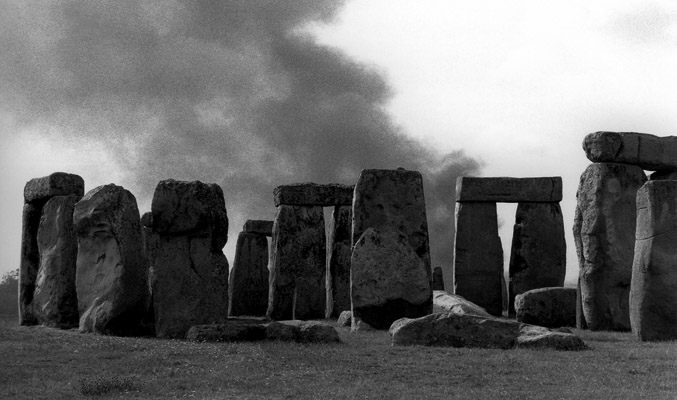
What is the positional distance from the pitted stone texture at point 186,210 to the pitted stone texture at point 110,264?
1549 mm

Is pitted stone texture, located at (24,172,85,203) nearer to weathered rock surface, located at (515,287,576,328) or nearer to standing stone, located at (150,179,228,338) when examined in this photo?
standing stone, located at (150,179,228,338)

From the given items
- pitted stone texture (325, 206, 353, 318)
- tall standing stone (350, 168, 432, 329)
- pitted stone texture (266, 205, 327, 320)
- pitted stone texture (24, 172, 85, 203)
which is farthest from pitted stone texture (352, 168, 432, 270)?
pitted stone texture (266, 205, 327, 320)

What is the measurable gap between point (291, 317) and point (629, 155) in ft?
38.5

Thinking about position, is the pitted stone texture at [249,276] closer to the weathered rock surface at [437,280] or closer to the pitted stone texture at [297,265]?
the pitted stone texture at [297,265]

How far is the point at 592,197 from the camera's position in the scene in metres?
21.8

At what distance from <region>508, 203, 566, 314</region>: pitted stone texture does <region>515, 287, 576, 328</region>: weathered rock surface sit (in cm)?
718

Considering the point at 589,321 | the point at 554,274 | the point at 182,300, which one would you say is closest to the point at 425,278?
the point at 589,321

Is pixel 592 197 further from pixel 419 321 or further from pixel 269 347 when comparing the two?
pixel 269 347

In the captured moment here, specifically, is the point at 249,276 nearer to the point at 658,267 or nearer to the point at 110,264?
the point at 110,264

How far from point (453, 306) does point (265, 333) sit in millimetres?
7261

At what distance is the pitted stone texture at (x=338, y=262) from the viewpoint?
28.6 metres

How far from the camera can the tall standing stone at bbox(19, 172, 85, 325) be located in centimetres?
2273

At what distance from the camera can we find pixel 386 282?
787 inches

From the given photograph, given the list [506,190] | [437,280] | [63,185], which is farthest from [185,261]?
[437,280]
